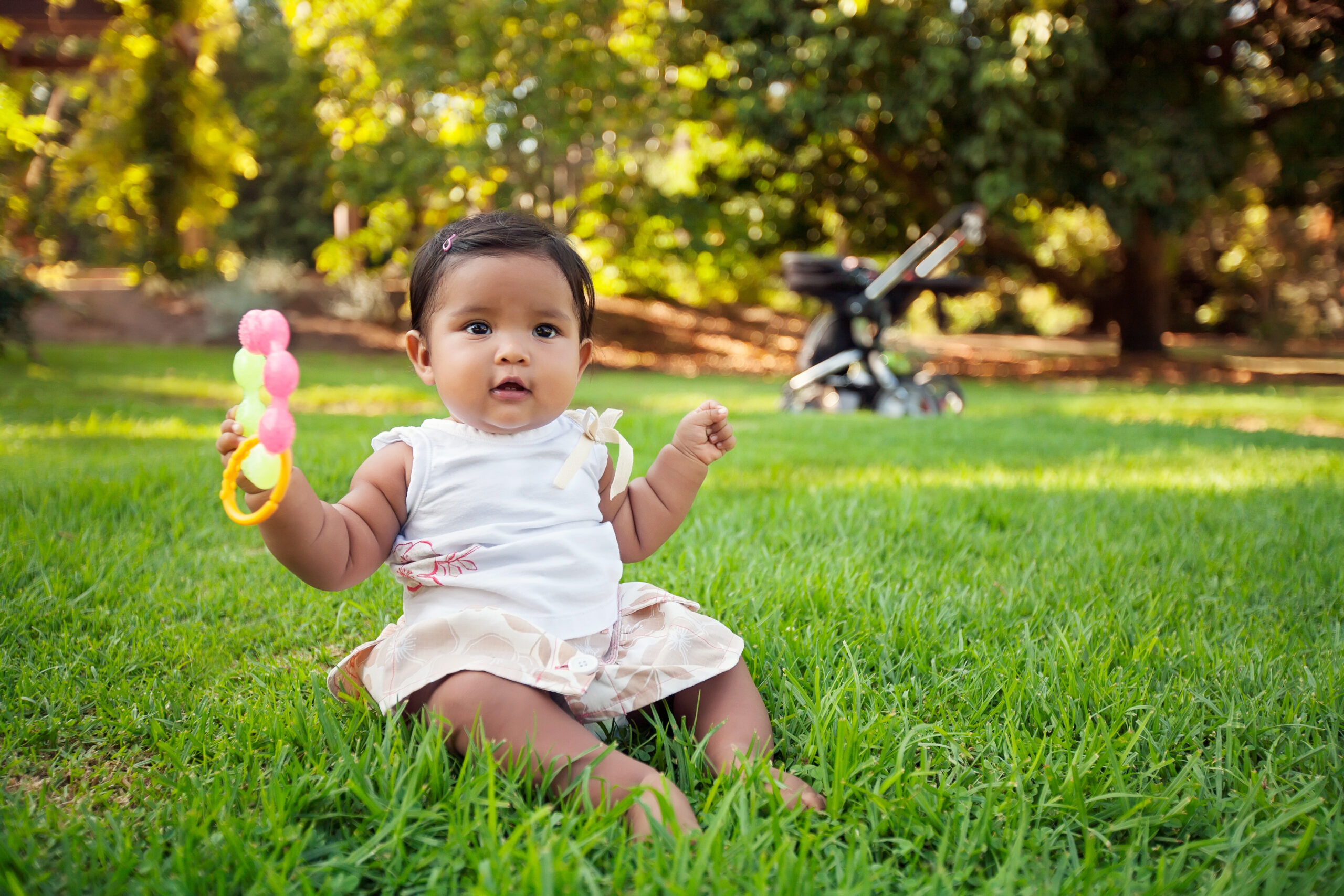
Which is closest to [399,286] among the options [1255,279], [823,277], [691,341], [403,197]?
[403,197]

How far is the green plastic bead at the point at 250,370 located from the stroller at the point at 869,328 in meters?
6.28

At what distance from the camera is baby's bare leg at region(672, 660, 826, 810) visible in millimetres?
1277

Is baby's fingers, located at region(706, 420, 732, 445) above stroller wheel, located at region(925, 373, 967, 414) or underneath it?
above

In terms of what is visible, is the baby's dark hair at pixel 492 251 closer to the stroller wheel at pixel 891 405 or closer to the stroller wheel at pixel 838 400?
the stroller wheel at pixel 891 405

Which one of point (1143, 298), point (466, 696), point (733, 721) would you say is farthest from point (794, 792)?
point (1143, 298)

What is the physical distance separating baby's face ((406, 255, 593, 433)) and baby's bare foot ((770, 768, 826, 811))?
0.71 metres

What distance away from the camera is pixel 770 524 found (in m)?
2.89

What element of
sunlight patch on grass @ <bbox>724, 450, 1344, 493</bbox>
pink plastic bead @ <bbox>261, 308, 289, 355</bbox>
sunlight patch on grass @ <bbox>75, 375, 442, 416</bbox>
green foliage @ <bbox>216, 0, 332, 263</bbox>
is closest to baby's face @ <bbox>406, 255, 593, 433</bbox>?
pink plastic bead @ <bbox>261, 308, 289, 355</bbox>

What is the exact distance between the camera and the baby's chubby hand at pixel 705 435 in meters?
1.61

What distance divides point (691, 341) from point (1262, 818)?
14.1m

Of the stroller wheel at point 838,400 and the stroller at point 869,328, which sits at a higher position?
the stroller at point 869,328

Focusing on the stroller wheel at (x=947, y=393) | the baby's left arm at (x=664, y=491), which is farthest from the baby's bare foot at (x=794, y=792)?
the stroller wheel at (x=947, y=393)

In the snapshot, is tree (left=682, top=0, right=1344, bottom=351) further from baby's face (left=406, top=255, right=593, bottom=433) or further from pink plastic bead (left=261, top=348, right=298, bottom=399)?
pink plastic bead (left=261, top=348, right=298, bottom=399)

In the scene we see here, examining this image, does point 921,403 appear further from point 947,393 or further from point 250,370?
point 250,370
